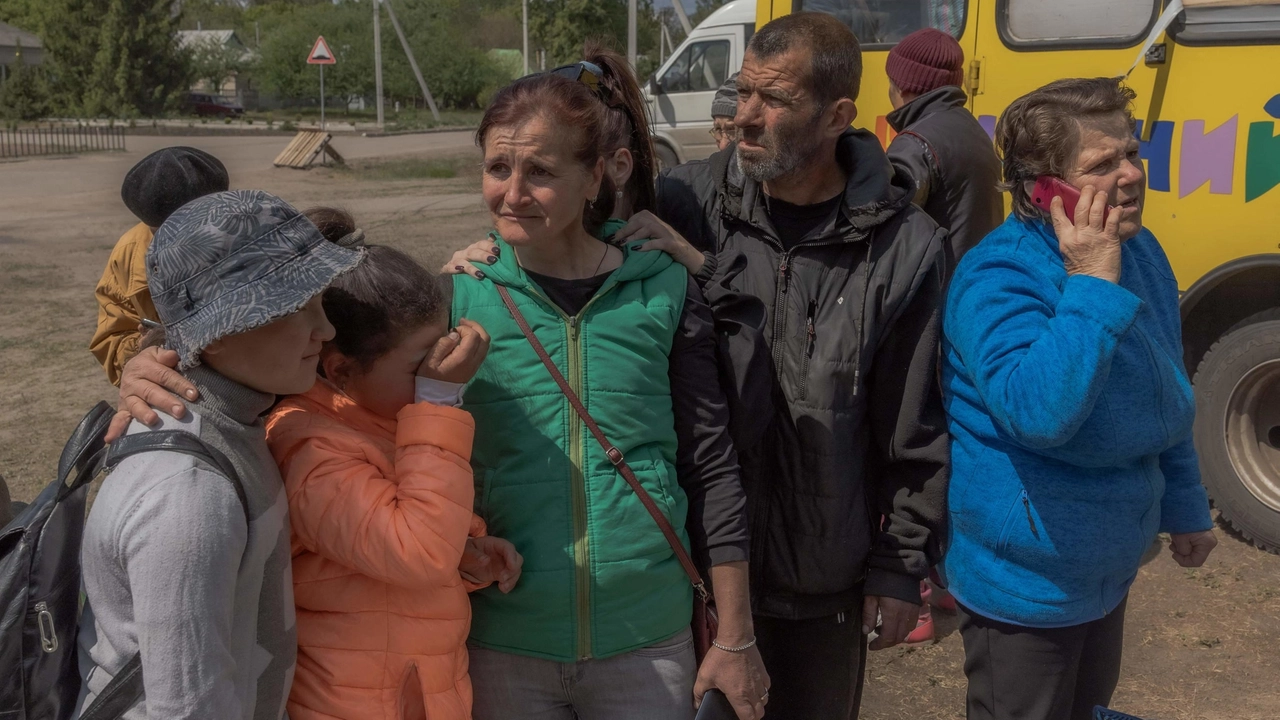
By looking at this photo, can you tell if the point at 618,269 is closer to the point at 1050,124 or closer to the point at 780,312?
the point at 780,312

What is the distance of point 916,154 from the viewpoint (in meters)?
4.10

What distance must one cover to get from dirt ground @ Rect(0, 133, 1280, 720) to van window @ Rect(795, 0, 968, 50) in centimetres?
281

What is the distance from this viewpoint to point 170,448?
1.51 meters

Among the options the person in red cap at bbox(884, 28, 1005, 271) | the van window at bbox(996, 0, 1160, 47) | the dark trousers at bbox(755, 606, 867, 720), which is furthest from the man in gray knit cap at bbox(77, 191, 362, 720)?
the van window at bbox(996, 0, 1160, 47)

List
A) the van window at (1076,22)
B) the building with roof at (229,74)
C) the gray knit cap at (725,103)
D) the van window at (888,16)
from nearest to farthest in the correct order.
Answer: the gray knit cap at (725,103), the van window at (1076,22), the van window at (888,16), the building with roof at (229,74)

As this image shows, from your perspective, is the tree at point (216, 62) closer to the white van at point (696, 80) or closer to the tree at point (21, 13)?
the tree at point (21, 13)

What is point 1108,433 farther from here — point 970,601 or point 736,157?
point 736,157

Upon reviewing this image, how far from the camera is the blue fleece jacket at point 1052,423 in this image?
2059 millimetres

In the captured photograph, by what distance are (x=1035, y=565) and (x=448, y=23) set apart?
72.2 metres

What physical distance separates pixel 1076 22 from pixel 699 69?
31.9 ft

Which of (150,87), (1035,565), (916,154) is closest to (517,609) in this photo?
(1035,565)

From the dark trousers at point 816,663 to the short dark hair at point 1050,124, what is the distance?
105 centimetres

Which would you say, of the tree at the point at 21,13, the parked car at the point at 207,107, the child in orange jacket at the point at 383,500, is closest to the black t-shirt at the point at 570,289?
the child in orange jacket at the point at 383,500

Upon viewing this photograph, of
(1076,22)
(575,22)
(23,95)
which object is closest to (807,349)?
(1076,22)
